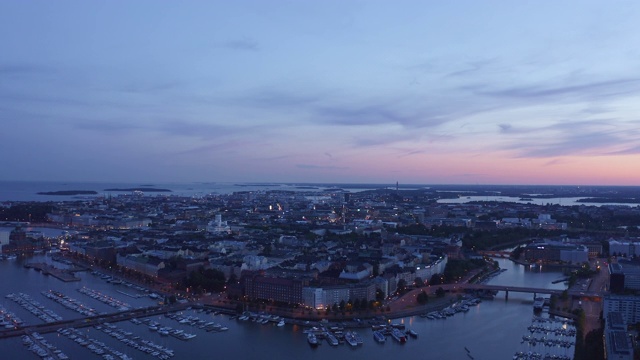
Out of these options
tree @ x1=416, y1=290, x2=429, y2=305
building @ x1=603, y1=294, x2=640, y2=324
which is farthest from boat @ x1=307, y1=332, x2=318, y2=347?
building @ x1=603, y1=294, x2=640, y2=324

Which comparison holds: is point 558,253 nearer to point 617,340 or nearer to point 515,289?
point 515,289

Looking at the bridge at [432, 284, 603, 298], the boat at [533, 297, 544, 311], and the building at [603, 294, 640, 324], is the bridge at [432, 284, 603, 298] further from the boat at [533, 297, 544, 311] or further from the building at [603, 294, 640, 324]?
the building at [603, 294, 640, 324]

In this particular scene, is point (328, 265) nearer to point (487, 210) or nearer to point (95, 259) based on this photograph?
point (95, 259)

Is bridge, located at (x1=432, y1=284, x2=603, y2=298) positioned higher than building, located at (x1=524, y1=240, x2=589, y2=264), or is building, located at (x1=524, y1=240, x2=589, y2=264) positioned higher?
building, located at (x1=524, y1=240, x2=589, y2=264)

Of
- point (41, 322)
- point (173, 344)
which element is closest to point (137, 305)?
point (41, 322)

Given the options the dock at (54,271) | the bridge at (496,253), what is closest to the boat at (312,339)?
the dock at (54,271)

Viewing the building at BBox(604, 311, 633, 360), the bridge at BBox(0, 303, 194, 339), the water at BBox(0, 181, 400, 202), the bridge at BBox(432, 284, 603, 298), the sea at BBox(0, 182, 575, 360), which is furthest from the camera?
the water at BBox(0, 181, 400, 202)

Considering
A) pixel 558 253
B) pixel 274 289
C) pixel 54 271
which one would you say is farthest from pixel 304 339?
pixel 558 253
